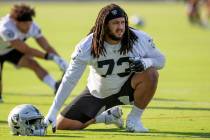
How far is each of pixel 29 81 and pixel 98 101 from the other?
721 centimetres

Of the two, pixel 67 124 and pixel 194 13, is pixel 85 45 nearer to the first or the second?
pixel 67 124

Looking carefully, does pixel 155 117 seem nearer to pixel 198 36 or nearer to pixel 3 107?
pixel 3 107

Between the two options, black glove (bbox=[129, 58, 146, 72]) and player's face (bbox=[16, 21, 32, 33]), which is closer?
black glove (bbox=[129, 58, 146, 72])

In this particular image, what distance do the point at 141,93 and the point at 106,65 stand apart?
1.86 ft

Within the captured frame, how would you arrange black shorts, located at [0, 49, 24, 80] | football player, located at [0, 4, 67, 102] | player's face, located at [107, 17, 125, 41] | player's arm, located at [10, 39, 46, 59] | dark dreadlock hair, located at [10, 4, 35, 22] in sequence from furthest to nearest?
1. black shorts, located at [0, 49, 24, 80]
2. player's arm, located at [10, 39, 46, 59]
3. football player, located at [0, 4, 67, 102]
4. dark dreadlock hair, located at [10, 4, 35, 22]
5. player's face, located at [107, 17, 125, 41]

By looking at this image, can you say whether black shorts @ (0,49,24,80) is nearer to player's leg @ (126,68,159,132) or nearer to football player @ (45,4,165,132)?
football player @ (45,4,165,132)

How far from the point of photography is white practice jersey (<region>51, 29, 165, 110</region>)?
34.4 feet

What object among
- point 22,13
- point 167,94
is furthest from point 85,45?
point 167,94

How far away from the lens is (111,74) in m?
10.9

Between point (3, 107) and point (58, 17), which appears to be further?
point (58, 17)

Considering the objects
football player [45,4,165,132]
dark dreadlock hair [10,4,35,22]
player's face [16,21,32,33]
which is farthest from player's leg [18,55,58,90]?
football player [45,4,165,132]

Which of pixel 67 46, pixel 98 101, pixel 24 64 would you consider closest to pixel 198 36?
pixel 67 46

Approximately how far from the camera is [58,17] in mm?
46750

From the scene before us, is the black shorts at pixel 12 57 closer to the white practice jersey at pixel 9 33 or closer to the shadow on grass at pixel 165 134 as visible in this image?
the white practice jersey at pixel 9 33
